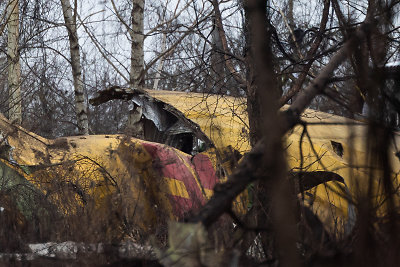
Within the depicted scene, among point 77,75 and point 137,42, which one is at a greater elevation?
point 137,42

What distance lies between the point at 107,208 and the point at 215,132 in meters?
2.55

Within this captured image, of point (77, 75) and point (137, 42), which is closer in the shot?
point (137, 42)

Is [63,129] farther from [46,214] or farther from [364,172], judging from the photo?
[364,172]

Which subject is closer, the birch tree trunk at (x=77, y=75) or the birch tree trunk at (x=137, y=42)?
the birch tree trunk at (x=137, y=42)

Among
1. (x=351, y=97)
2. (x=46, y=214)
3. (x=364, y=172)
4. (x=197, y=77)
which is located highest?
(x=197, y=77)

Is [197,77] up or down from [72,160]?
up

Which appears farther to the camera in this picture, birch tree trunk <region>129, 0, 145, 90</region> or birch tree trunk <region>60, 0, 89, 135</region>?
birch tree trunk <region>60, 0, 89, 135</region>

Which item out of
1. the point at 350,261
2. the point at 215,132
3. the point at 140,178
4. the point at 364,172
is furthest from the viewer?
the point at 215,132

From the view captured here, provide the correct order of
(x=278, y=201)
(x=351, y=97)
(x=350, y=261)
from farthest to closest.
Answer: (x=351, y=97) < (x=350, y=261) < (x=278, y=201)

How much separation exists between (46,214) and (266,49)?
401cm

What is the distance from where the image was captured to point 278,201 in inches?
59.4

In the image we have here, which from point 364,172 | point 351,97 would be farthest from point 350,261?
point 351,97

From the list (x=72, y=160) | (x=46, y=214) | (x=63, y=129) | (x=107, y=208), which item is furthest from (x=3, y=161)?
(x=63, y=129)

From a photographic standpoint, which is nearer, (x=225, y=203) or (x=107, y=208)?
(x=225, y=203)
